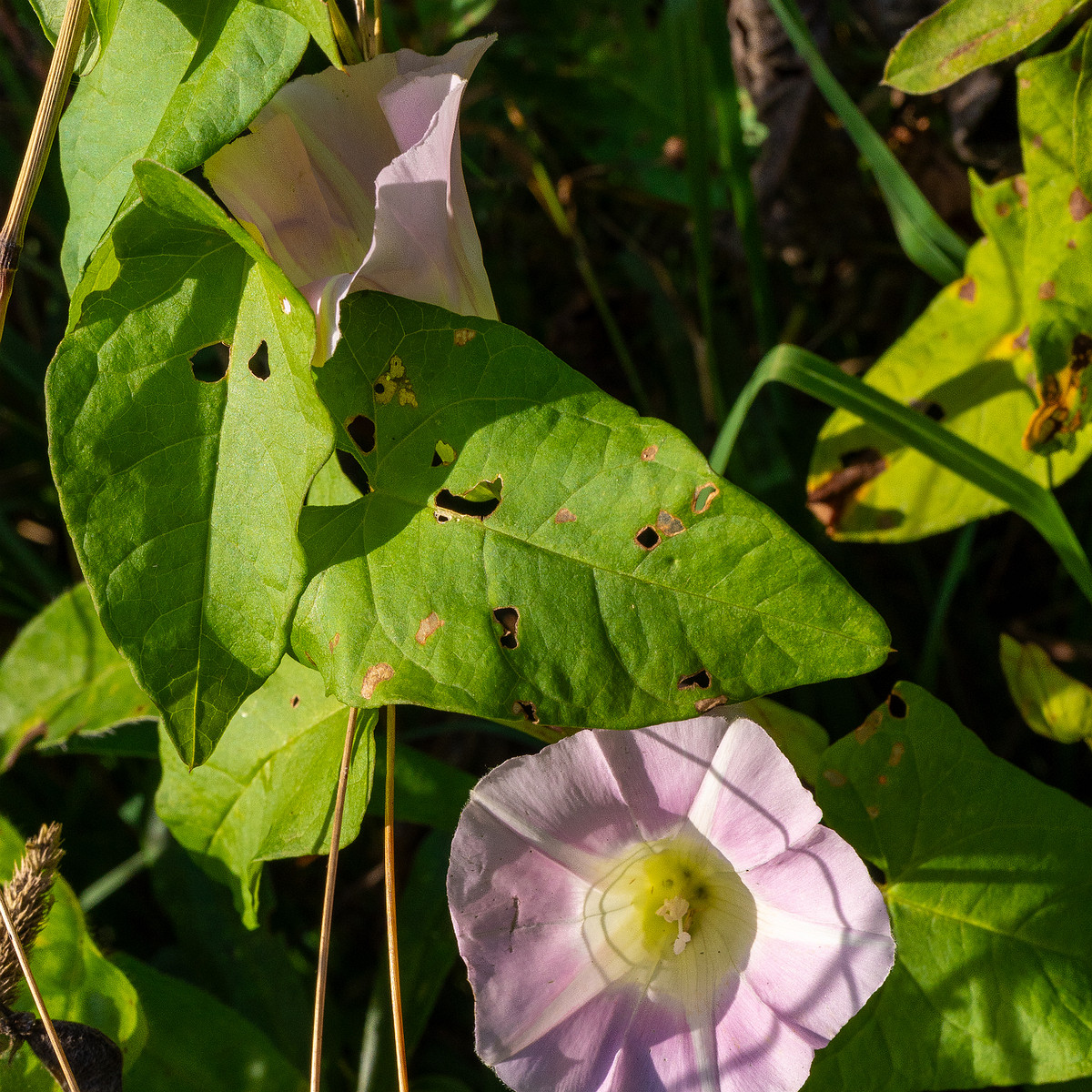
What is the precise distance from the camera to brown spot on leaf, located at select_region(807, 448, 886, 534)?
4.15 feet

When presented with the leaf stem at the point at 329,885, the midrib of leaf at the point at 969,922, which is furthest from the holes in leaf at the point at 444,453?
the midrib of leaf at the point at 969,922

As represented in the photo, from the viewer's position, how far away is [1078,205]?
1.06 metres

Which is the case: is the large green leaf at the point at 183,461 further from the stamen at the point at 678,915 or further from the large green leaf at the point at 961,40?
the large green leaf at the point at 961,40

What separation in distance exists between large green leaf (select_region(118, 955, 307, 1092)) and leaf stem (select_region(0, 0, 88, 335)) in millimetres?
857

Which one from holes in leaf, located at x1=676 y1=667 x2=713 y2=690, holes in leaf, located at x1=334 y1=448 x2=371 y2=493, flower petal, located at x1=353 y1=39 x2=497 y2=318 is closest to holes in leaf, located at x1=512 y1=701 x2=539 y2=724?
holes in leaf, located at x1=676 y1=667 x2=713 y2=690

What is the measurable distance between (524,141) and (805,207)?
1.64 ft

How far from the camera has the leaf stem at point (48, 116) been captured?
0.81 metres

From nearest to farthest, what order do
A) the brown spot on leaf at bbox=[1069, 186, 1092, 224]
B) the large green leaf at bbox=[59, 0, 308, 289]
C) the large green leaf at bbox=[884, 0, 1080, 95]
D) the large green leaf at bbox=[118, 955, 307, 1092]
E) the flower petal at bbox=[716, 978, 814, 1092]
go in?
the large green leaf at bbox=[59, 0, 308, 289] < the flower petal at bbox=[716, 978, 814, 1092] < the large green leaf at bbox=[884, 0, 1080, 95] < the brown spot on leaf at bbox=[1069, 186, 1092, 224] < the large green leaf at bbox=[118, 955, 307, 1092]

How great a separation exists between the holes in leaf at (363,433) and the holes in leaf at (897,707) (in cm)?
53

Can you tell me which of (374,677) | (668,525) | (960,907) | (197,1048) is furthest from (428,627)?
(197,1048)

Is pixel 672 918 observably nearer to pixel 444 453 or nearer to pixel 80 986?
pixel 444 453

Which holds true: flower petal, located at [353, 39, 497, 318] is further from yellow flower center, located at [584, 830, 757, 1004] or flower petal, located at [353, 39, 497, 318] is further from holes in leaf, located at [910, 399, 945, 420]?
holes in leaf, located at [910, 399, 945, 420]

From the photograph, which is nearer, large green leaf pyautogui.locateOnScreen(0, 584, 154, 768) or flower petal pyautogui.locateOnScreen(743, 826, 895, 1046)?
flower petal pyautogui.locateOnScreen(743, 826, 895, 1046)

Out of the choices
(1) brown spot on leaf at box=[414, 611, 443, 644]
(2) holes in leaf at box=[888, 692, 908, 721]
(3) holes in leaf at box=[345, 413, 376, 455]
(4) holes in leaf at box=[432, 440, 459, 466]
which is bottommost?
(2) holes in leaf at box=[888, 692, 908, 721]
